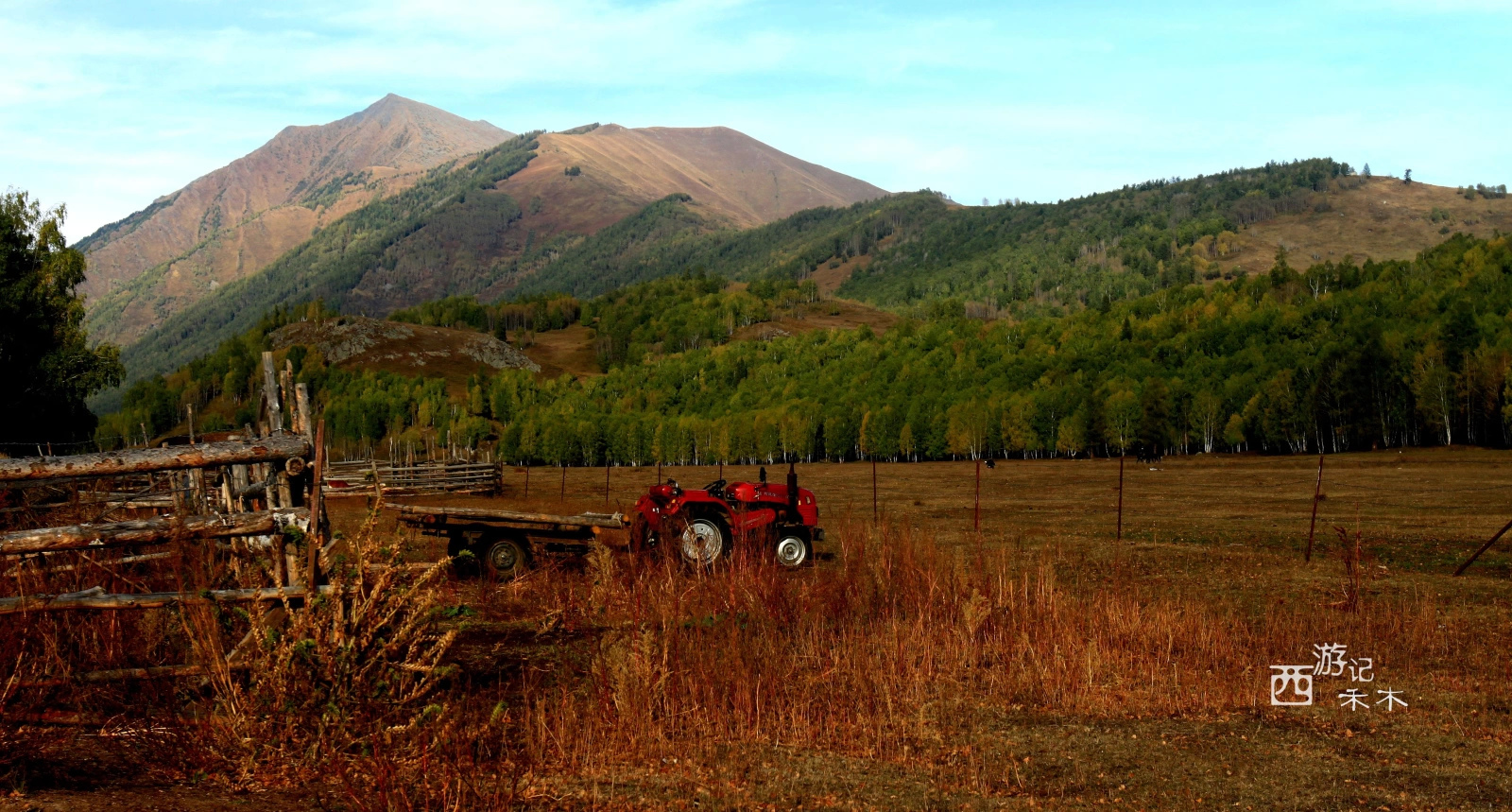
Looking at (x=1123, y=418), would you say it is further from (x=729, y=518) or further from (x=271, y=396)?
(x=271, y=396)

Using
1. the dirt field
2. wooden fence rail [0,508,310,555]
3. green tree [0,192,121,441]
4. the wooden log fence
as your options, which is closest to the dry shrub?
the wooden log fence

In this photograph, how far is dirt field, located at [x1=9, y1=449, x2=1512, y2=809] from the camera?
22.3ft

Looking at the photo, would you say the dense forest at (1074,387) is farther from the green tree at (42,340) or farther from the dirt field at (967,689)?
the dirt field at (967,689)

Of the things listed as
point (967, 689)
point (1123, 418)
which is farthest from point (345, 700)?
point (1123, 418)

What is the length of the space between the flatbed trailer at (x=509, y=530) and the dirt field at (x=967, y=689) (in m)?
0.79

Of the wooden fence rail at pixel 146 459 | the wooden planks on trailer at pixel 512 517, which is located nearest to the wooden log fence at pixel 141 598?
the wooden fence rail at pixel 146 459

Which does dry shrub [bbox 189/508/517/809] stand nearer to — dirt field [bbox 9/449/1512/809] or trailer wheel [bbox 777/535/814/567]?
dirt field [bbox 9/449/1512/809]

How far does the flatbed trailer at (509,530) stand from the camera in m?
16.3

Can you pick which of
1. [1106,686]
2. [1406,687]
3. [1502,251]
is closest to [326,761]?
[1106,686]

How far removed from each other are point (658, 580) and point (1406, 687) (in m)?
7.99

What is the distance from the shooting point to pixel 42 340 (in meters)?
30.7

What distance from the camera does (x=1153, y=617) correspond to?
11.3 meters

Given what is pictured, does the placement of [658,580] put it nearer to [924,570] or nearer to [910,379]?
[924,570]

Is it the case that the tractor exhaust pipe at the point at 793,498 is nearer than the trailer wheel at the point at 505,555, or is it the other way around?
the trailer wheel at the point at 505,555
